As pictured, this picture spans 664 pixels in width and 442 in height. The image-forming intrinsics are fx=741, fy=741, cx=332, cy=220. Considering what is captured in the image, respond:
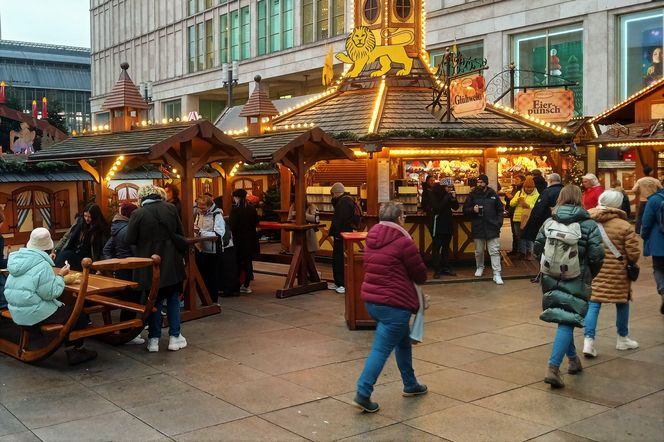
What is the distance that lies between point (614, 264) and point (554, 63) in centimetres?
2173

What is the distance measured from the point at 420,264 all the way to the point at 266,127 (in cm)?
925

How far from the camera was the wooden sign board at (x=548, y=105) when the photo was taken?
1714cm

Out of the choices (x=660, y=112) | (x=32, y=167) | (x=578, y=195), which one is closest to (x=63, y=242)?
(x=578, y=195)

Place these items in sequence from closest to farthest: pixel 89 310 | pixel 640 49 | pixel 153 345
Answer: pixel 89 310, pixel 153 345, pixel 640 49

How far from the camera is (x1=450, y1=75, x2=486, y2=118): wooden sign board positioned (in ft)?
47.1

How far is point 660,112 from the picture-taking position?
49.6ft

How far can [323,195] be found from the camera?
16.2m

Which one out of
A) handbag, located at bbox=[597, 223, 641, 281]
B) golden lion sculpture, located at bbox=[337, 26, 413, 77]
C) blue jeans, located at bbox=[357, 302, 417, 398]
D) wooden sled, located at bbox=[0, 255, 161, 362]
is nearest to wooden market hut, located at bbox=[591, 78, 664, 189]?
golden lion sculpture, located at bbox=[337, 26, 413, 77]

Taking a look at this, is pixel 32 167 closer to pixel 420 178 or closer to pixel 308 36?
pixel 420 178

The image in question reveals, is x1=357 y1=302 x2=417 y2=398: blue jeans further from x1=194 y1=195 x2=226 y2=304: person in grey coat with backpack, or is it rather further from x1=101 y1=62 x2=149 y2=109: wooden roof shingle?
x1=101 y1=62 x2=149 y2=109: wooden roof shingle

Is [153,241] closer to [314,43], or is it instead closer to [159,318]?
[159,318]

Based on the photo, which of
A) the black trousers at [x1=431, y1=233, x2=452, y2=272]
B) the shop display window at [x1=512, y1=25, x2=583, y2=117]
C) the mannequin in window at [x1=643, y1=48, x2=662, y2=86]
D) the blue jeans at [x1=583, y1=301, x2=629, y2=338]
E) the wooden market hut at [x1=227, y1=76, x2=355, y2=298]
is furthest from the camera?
the shop display window at [x1=512, y1=25, x2=583, y2=117]

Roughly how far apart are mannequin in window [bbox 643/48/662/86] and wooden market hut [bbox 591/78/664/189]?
8.98m

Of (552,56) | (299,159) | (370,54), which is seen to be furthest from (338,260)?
(552,56)
